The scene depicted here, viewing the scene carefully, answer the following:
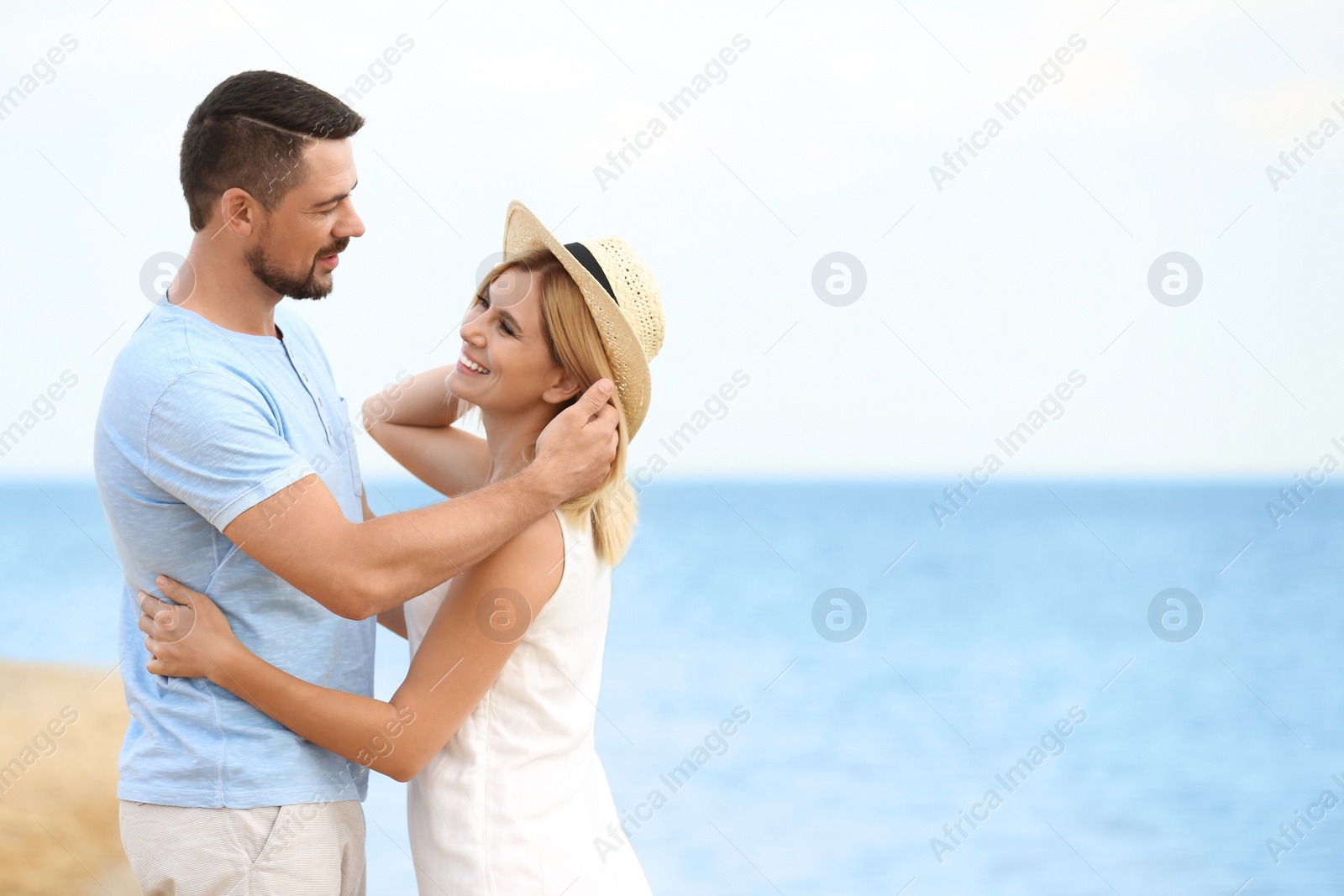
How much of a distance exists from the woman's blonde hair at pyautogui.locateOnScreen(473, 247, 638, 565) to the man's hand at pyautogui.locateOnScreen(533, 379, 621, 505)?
58 mm

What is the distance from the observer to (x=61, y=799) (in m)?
5.93

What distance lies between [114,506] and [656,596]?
16.4 m

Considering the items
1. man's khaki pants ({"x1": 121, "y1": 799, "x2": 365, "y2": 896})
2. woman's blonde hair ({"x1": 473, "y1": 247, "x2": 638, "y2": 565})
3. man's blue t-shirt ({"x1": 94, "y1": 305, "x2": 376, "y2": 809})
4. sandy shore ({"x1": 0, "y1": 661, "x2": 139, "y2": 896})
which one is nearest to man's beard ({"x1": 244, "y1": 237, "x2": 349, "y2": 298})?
man's blue t-shirt ({"x1": 94, "y1": 305, "x2": 376, "y2": 809})

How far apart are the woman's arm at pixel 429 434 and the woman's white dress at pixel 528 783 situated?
1.57 ft

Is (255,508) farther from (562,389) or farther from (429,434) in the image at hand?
(429,434)

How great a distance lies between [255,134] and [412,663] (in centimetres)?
102

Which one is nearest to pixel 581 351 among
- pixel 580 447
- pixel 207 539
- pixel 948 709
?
pixel 580 447

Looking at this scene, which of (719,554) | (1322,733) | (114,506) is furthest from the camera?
(719,554)

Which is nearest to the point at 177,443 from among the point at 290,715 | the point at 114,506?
the point at 114,506

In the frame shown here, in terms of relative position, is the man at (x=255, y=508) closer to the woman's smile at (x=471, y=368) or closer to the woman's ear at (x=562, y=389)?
the woman's ear at (x=562, y=389)

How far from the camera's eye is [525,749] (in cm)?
220

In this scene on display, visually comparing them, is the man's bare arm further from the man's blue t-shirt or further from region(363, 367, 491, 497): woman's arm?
region(363, 367, 491, 497): woman's arm

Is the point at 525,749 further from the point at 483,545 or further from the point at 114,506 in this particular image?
the point at 114,506

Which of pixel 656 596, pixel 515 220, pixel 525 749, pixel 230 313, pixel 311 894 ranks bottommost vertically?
pixel 656 596
